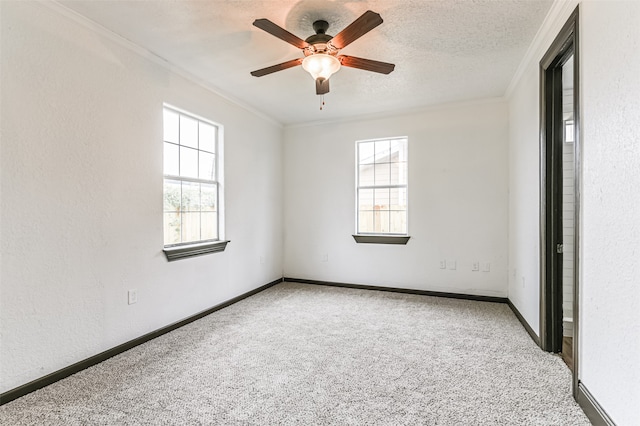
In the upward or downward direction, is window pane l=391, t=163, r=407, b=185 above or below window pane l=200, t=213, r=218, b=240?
above

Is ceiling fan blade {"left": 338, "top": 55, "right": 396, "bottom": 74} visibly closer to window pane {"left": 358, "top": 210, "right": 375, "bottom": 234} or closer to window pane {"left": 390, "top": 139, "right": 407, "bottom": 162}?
window pane {"left": 390, "top": 139, "right": 407, "bottom": 162}

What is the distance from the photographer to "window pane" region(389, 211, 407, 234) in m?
4.52

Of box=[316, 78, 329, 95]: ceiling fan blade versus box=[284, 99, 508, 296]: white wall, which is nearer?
box=[316, 78, 329, 95]: ceiling fan blade

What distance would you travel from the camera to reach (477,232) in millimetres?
4105

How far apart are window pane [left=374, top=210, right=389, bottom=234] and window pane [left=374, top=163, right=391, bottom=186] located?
422mm

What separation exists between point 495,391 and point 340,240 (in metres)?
3.00

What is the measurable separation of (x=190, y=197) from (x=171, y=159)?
0.44 metres

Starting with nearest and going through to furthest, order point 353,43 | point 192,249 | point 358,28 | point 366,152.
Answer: point 358,28, point 353,43, point 192,249, point 366,152

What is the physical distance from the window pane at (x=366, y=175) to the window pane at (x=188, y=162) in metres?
2.31

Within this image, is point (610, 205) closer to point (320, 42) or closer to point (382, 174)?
point (320, 42)

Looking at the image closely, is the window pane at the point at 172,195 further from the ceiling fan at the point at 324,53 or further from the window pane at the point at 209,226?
the ceiling fan at the point at 324,53

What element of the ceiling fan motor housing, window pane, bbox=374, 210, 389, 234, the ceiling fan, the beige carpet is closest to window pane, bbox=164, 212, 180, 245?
the beige carpet

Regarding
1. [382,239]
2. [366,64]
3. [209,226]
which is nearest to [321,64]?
[366,64]

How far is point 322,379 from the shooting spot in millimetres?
2168
